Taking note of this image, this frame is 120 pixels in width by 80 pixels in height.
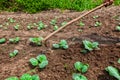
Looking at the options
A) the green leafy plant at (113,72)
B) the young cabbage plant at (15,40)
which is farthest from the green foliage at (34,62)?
the young cabbage plant at (15,40)

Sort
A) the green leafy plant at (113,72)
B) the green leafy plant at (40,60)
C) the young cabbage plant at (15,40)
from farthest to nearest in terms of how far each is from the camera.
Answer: the young cabbage plant at (15,40)
the green leafy plant at (40,60)
the green leafy plant at (113,72)

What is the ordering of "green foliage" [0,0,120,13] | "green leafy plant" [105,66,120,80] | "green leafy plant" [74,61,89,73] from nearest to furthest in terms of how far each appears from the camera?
"green leafy plant" [105,66,120,80] → "green leafy plant" [74,61,89,73] → "green foliage" [0,0,120,13]

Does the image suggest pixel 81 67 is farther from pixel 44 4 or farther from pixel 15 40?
pixel 44 4

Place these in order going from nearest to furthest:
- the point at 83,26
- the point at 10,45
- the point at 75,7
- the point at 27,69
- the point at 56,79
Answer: the point at 56,79, the point at 27,69, the point at 10,45, the point at 83,26, the point at 75,7

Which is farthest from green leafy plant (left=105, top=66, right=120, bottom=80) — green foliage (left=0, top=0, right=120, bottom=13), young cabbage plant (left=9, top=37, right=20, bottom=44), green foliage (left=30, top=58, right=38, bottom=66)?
green foliage (left=0, top=0, right=120, bottom=13)

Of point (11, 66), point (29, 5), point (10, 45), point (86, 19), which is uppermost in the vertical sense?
point (11, 66)

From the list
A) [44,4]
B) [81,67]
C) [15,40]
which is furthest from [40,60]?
[44,4]

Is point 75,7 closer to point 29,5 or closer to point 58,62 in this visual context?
point 29,5

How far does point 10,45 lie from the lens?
5.12m

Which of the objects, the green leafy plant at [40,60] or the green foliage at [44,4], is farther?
the green foliage at [44,4]

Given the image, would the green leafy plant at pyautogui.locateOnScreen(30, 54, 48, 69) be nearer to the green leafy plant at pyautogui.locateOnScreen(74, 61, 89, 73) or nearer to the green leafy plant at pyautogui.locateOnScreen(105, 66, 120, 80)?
the green leafy plant at pyautogui.locateOnScreen(74, 61, 89, 73)

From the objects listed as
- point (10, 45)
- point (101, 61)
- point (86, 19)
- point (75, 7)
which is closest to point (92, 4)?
point (75, 7)

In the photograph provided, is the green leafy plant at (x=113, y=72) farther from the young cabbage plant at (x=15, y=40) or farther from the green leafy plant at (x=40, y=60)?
the young cabbage plant at (x=15, y=40)

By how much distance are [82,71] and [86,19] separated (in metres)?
5.70
